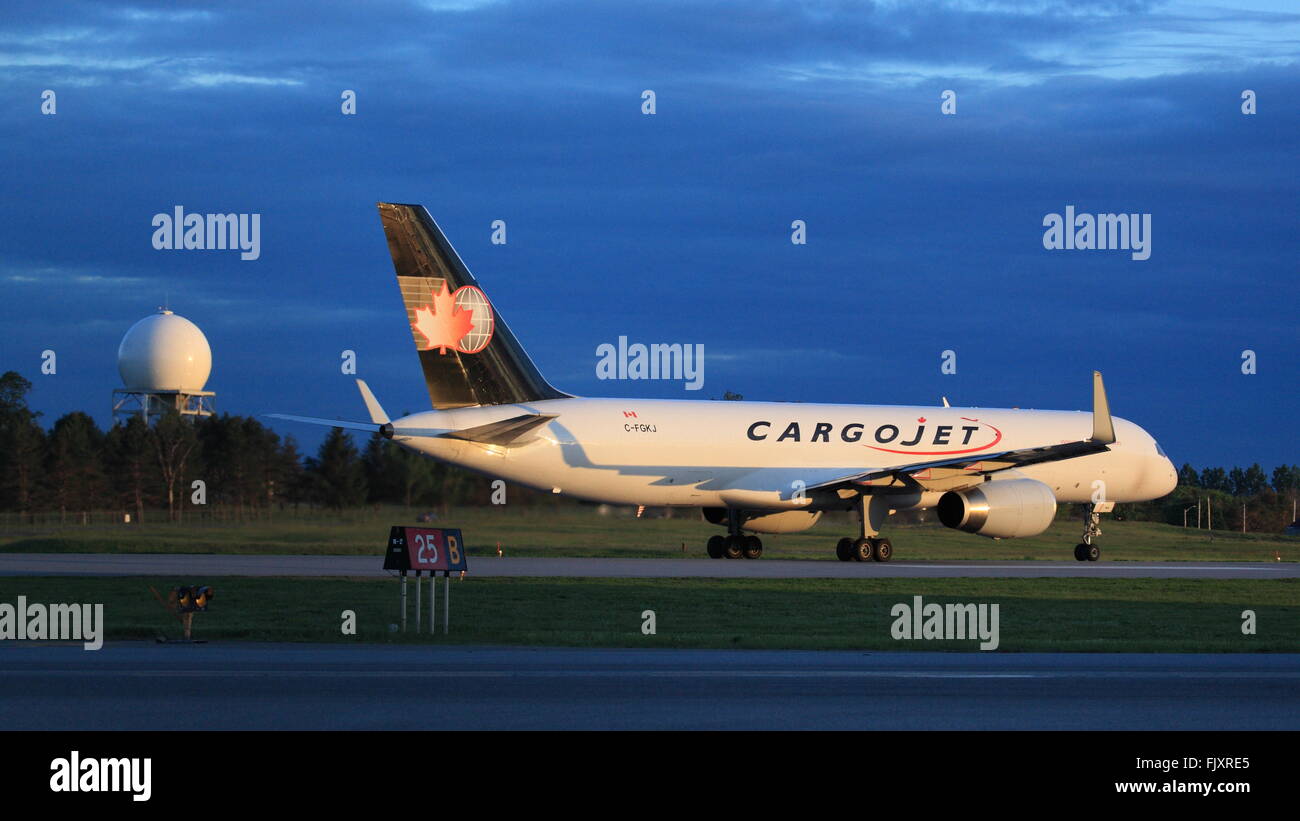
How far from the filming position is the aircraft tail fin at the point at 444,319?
33.4 meters

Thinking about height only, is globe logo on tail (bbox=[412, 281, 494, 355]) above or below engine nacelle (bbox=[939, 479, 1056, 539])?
above

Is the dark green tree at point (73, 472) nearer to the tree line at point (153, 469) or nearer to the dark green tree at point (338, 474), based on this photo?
the tree line at point (153, 469)

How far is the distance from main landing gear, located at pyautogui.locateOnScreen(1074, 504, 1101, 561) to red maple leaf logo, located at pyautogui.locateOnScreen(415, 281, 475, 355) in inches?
689

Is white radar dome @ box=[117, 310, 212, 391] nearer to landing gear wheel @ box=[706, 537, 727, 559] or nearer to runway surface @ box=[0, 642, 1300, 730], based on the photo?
landing gear wheel @ box=[706, 537, 727, 559]

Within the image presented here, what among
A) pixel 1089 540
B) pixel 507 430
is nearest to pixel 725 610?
pixel 507 430

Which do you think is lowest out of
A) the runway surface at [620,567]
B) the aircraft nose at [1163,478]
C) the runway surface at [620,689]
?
the runway surface at [620,567]

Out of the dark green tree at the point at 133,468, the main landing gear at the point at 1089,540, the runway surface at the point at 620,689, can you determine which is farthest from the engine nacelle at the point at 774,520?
the dark green tree at the point at 133,468

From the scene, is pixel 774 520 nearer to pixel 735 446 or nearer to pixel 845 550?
pixel 735 446

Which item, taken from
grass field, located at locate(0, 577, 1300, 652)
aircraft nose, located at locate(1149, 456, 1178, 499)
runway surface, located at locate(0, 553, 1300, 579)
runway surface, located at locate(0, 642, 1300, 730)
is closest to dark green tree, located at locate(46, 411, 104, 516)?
runway surface, located at locate(0, 553, 1300, 579)

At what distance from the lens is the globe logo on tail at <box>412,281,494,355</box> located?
33.8m
